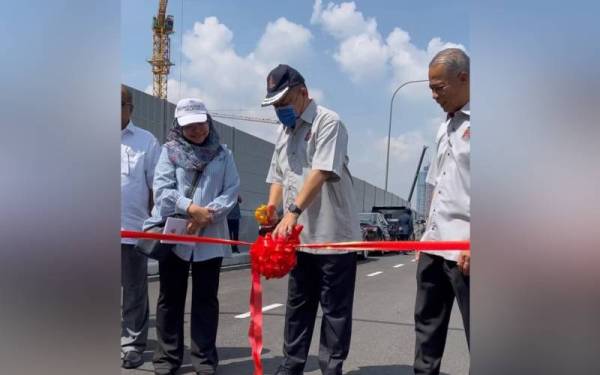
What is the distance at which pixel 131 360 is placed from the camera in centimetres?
373

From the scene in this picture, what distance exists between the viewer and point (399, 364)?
403cm

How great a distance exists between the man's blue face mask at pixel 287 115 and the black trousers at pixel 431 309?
97 cm

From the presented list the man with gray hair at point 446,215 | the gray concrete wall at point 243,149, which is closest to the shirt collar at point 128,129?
the man with gray hair at point 446,215

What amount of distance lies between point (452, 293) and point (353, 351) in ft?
6.31

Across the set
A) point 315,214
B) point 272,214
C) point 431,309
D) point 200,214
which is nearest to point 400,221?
point 272,214

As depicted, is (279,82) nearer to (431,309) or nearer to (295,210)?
(295,210)

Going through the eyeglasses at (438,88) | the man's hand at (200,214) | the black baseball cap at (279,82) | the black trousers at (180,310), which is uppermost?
the black baseball cap at (279,82)

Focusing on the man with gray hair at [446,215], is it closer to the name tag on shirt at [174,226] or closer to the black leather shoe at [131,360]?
the name tag on shirt at [174,226]

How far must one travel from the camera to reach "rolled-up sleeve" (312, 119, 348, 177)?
2.88 m

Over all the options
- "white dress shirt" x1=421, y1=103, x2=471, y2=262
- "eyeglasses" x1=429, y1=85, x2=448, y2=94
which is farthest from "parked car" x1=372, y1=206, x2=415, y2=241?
"eyeglasses" x1=429, y1=85, x2=448, y2=94

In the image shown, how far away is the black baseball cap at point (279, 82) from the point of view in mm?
2949
